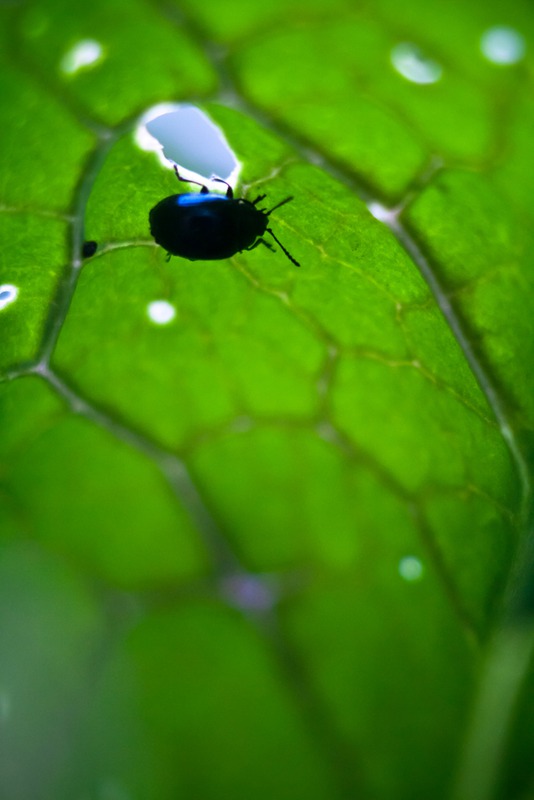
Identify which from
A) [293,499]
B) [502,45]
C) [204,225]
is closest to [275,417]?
[293,499]

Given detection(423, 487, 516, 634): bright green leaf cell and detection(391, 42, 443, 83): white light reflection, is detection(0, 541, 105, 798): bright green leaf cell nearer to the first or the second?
detection(423, 487, 516, 634): bright green leaf cell

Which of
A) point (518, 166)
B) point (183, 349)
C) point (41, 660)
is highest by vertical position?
point (518, 166)

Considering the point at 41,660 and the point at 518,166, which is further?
the point at 518,166

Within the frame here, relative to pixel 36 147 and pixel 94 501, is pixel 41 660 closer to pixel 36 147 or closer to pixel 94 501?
pixel 94 501

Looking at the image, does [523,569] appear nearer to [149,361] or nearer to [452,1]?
[149,361]

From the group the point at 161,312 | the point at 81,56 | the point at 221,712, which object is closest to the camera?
the point at 221,712

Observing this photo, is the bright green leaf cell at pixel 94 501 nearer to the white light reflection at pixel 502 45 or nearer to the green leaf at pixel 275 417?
the green leaf at pixel 275 417

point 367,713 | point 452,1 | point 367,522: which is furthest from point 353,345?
point 452,1
